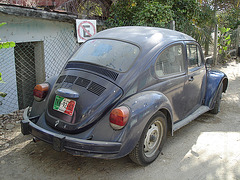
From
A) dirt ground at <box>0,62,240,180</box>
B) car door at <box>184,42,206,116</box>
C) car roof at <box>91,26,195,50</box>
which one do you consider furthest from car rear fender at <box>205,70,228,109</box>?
car roof at <box>91,26,195,50</box>

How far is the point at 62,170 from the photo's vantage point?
332 centimetres

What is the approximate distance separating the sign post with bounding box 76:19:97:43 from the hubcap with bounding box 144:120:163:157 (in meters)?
3.42

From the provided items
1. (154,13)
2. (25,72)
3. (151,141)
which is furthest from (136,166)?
(154,13)

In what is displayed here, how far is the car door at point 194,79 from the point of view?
4.34 metres

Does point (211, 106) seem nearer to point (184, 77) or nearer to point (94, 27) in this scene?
point (184, 77)

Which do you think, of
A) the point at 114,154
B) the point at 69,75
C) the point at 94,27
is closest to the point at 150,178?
the point at 114,154

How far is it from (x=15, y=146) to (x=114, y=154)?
1.83m

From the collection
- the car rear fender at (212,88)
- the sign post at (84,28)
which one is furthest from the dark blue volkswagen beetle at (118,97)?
the sign post at (84,28)

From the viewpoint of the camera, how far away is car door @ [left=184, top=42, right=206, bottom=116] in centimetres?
434

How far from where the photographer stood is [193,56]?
15.1 ft

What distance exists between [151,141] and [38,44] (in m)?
3.56

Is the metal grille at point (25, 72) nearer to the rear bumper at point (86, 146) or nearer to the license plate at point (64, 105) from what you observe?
the license plate at point (64, 105)

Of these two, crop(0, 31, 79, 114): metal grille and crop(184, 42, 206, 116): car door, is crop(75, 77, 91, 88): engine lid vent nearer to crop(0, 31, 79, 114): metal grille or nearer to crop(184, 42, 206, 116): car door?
crop(184, 42, 206, 116): car door

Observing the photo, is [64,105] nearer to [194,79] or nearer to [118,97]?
[118,97]
